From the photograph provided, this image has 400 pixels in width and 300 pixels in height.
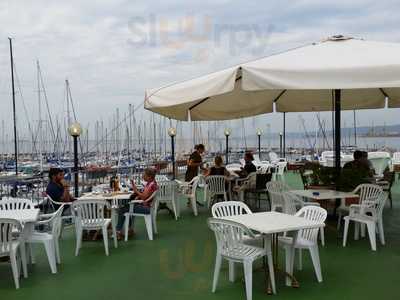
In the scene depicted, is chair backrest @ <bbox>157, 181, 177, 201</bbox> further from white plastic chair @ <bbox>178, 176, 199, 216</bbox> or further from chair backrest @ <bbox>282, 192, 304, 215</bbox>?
chair backrest @ <bbox>282, 192, 304, 215</bbox>

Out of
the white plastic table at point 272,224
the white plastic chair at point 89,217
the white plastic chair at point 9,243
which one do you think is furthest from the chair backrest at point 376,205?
the white plastic chair at point 9,243

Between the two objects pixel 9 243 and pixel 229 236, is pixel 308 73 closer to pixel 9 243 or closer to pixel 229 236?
pixel 229 236

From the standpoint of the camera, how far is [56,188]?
645cm

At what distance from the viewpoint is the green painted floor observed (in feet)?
14.0

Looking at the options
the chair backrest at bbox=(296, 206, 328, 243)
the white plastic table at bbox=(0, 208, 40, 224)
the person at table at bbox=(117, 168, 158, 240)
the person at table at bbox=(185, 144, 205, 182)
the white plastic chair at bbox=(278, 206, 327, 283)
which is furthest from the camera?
the person at table at bbox=(185, 144, 205, 182)

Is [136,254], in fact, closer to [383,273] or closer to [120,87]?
[383,273]

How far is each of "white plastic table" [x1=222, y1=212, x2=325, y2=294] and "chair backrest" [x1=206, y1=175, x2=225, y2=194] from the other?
3.96 meters

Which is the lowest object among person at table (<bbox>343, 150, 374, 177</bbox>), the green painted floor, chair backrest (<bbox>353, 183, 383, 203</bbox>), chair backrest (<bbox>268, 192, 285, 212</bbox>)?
the green painted floor

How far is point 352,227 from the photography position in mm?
7062

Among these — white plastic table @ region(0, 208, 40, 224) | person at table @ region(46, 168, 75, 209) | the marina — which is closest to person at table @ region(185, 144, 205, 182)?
the marina

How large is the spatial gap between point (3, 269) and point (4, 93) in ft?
52.9

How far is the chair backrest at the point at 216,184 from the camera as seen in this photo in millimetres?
8734

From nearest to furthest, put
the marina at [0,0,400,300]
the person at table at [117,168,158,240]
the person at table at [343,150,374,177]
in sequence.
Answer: the marina at [0,0,400,300] → the person at table at [117,168,158,240] → the person at table at [343,150,374,177]

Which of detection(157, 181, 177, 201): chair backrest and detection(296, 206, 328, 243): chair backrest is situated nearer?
detection(296, 206, 328, 243): chair backrest
